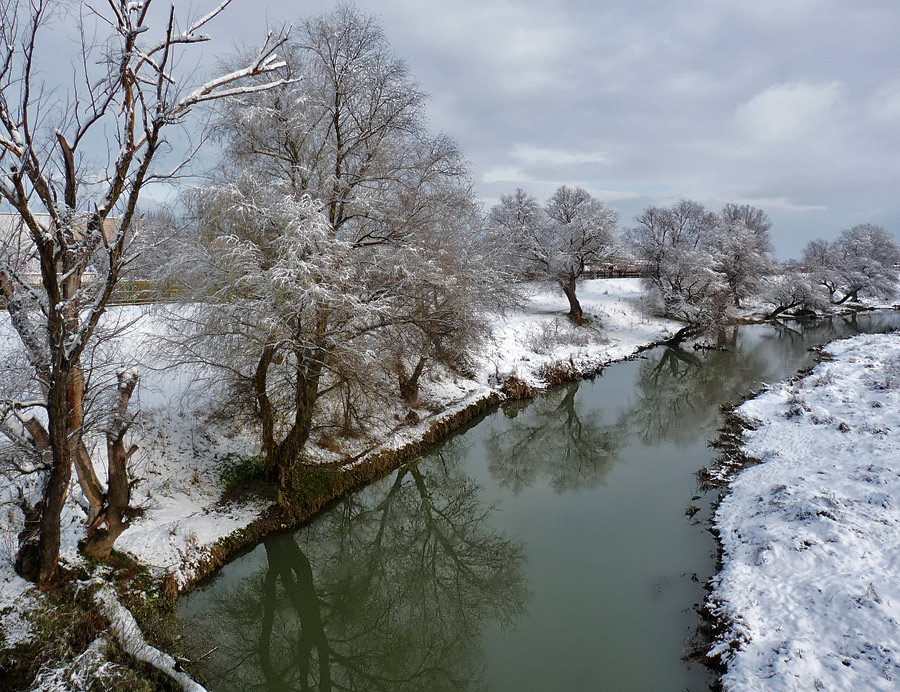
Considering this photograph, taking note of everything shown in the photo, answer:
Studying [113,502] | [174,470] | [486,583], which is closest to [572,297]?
[486,583]

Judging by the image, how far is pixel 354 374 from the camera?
28.6 feet

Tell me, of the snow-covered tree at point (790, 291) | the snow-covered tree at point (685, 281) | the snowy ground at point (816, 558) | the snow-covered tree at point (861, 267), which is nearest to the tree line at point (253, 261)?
the snowy ground at point (816, 558)

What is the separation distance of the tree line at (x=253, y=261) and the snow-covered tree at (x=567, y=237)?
17.2 metres

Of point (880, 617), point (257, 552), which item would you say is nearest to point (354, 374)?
point (257, 552)

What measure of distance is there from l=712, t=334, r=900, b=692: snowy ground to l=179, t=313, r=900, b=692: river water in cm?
57

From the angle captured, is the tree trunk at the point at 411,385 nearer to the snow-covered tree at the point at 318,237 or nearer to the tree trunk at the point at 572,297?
the snow-covered tree at the point at 318,237

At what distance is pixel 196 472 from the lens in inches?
357

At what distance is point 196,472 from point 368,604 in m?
4.00

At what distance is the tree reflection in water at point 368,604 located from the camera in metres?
6.07

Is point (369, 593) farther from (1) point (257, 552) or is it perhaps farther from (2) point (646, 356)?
(2) point (646, 356)

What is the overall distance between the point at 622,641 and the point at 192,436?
26.4ft

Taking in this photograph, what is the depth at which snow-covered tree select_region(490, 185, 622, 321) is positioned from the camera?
2919cm

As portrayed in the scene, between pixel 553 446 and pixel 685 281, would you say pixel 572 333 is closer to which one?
pixel 685 281

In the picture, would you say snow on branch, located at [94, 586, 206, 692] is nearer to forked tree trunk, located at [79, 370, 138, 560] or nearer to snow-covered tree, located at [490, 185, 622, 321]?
forked tree trunk, located at [79, 370, 138, 560]
